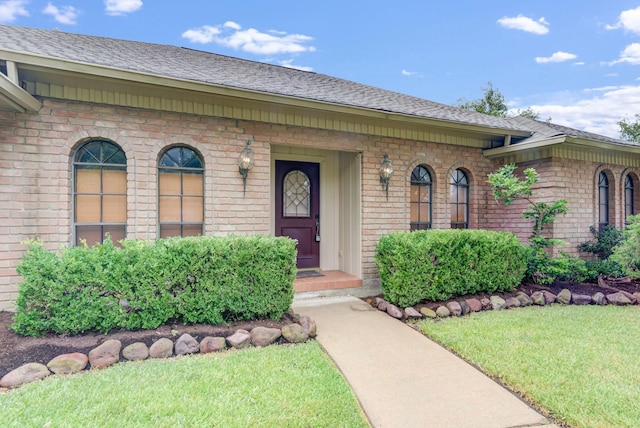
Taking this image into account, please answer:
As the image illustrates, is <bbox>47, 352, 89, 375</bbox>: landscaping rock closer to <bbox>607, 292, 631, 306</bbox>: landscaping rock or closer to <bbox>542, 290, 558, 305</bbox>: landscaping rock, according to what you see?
<bbox>542, 290, 558, 305</bbox>: landscaping rock

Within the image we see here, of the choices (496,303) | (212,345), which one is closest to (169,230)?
(212,345)

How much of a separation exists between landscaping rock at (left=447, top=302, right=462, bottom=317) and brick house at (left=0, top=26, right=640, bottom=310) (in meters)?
1.51

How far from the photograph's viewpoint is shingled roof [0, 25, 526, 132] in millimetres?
4152

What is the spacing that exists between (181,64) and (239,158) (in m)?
2.12

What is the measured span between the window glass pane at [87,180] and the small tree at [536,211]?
6.44 meters

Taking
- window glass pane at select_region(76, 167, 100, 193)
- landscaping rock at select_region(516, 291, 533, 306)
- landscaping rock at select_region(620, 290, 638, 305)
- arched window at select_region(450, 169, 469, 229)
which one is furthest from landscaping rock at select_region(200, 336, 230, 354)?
landscaping rock at select_region(620, 290, 638, 305)

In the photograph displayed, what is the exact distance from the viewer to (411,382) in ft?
9.36

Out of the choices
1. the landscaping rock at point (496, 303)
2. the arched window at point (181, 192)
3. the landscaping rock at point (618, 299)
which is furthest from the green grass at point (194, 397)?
the landscaping rock at point (618, 299)

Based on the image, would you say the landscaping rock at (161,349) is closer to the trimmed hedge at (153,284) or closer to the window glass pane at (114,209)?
the trimmed hedge at (153,284)

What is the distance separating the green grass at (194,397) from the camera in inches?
86.5

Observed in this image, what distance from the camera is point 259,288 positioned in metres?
3.85

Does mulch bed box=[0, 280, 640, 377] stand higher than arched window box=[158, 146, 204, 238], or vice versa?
arched window box=[158, 146, 204, 238]

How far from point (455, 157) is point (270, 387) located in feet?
19.0

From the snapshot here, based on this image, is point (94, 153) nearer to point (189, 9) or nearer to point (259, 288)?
point (259, 288)
